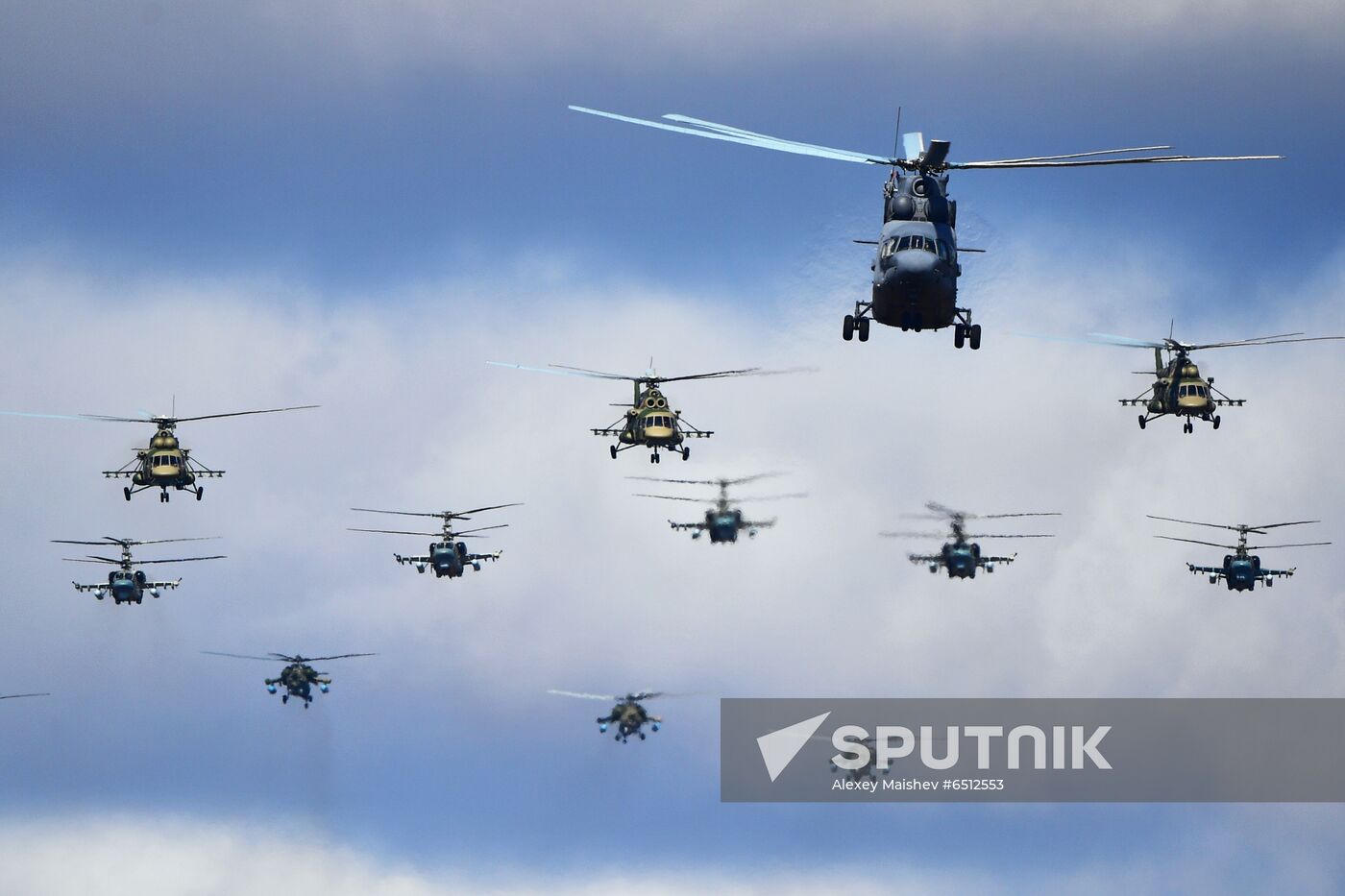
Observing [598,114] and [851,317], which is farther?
[851,317]

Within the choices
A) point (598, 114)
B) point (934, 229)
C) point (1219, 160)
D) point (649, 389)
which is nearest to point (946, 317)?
point (934, 229)

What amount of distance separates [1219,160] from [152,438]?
259 ft

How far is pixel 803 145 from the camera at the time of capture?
114m

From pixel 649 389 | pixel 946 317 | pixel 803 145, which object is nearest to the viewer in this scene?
pixel 803 145

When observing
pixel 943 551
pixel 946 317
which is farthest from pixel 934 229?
pixel 943 551

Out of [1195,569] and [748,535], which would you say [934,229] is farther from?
[1195,569]

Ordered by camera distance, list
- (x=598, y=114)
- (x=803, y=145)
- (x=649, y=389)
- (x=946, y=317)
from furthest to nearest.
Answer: (x=649, y=389), (x=946, y=317), (x=803, y=145), (x=598, y=114)

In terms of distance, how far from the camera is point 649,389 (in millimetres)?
166250

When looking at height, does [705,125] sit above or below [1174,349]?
below

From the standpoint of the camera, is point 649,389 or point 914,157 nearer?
point 914,157

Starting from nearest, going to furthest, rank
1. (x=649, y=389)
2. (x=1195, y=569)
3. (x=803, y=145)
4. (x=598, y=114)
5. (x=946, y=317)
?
(x=598, y=114)
(x=803, y=145)
(x=946, y=317)
(x=649, y=389)
(x=1195, y=569)

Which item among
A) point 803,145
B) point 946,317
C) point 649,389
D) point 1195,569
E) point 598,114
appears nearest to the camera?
point 598,114

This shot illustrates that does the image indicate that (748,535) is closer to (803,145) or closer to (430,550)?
(430,550)

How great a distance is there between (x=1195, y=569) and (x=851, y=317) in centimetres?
5775
